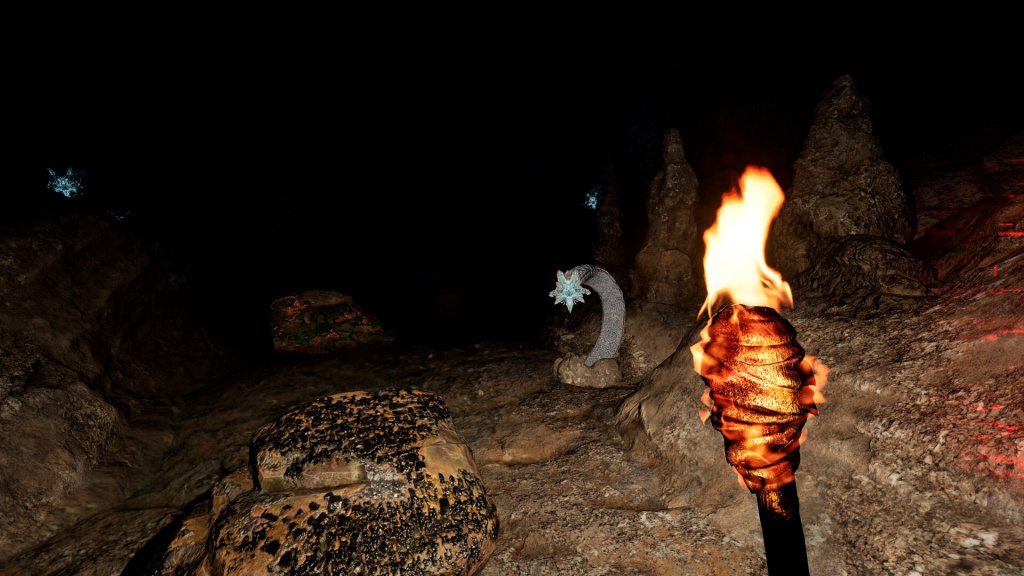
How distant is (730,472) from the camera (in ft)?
9.83

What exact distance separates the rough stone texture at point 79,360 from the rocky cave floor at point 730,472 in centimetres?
12

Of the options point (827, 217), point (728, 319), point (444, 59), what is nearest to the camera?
point (728, 319)

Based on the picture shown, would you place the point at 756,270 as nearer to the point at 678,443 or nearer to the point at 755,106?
the point at 678,443

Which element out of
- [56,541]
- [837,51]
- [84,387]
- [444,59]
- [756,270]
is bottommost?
[56,541]

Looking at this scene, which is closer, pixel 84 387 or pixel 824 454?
pixel 824 454

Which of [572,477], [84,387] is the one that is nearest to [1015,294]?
[572,477]

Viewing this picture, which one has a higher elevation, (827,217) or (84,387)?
(827,217)

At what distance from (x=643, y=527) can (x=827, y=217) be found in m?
4.21

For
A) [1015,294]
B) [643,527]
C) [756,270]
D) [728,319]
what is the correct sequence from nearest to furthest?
1. [728,319]
2. [756,270]
3. [1015,294]
4. [643,527]

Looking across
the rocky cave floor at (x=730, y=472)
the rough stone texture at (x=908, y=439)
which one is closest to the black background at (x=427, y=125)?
the rocky cave floor at (x=730, y=472)

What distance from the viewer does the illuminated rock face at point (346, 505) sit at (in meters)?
2.40

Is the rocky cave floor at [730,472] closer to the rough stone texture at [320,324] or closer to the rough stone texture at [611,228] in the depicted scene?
the rough stone texture at [320,324]

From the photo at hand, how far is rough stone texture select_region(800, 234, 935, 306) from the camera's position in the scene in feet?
12.2

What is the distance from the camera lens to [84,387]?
4.96 meters
